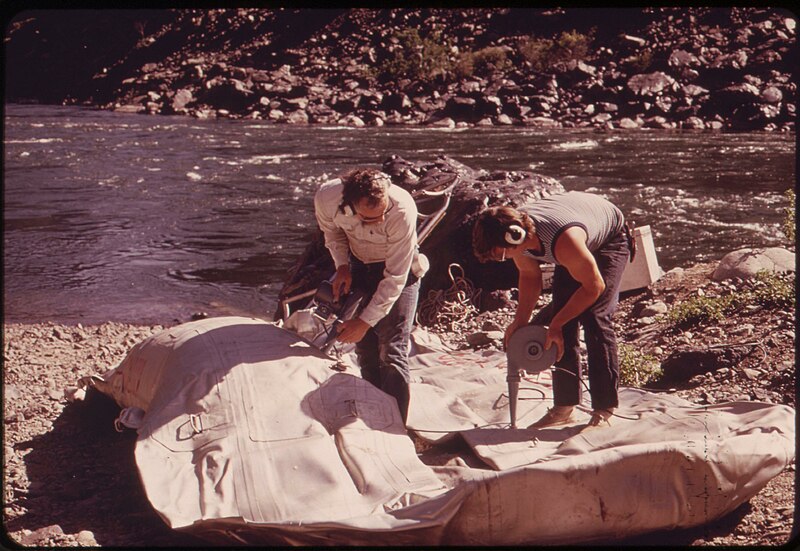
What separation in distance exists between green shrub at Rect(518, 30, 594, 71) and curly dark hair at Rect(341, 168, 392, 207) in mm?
23964

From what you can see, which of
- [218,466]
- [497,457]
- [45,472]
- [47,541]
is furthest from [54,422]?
[497,457]

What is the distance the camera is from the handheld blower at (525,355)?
419 cm

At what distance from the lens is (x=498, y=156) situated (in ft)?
56.6

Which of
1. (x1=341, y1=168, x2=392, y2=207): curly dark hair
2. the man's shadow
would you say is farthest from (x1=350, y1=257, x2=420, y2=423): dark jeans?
the man's shadow

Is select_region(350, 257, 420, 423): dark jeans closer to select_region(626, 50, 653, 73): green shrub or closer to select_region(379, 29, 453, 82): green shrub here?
select_region(626, 50, 653, 73): green shrub

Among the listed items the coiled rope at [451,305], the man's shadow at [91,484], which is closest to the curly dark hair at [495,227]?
the man's shadow at [91,484]

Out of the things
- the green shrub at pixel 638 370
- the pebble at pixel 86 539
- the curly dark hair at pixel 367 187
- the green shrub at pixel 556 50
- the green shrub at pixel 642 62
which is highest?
the green shrub at pixel 556 50

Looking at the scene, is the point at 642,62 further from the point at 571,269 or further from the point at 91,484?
the point at 91,484

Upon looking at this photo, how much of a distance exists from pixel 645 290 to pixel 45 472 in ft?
15.6

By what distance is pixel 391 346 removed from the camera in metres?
4.25

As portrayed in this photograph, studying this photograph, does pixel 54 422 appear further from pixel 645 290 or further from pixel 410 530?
pixel 645 290

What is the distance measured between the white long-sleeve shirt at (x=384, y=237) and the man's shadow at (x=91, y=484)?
48.8 inches

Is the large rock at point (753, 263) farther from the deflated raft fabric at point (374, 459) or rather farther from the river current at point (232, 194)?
the deflated raft fabric at point (374, 459)

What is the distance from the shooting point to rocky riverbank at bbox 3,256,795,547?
352cm
